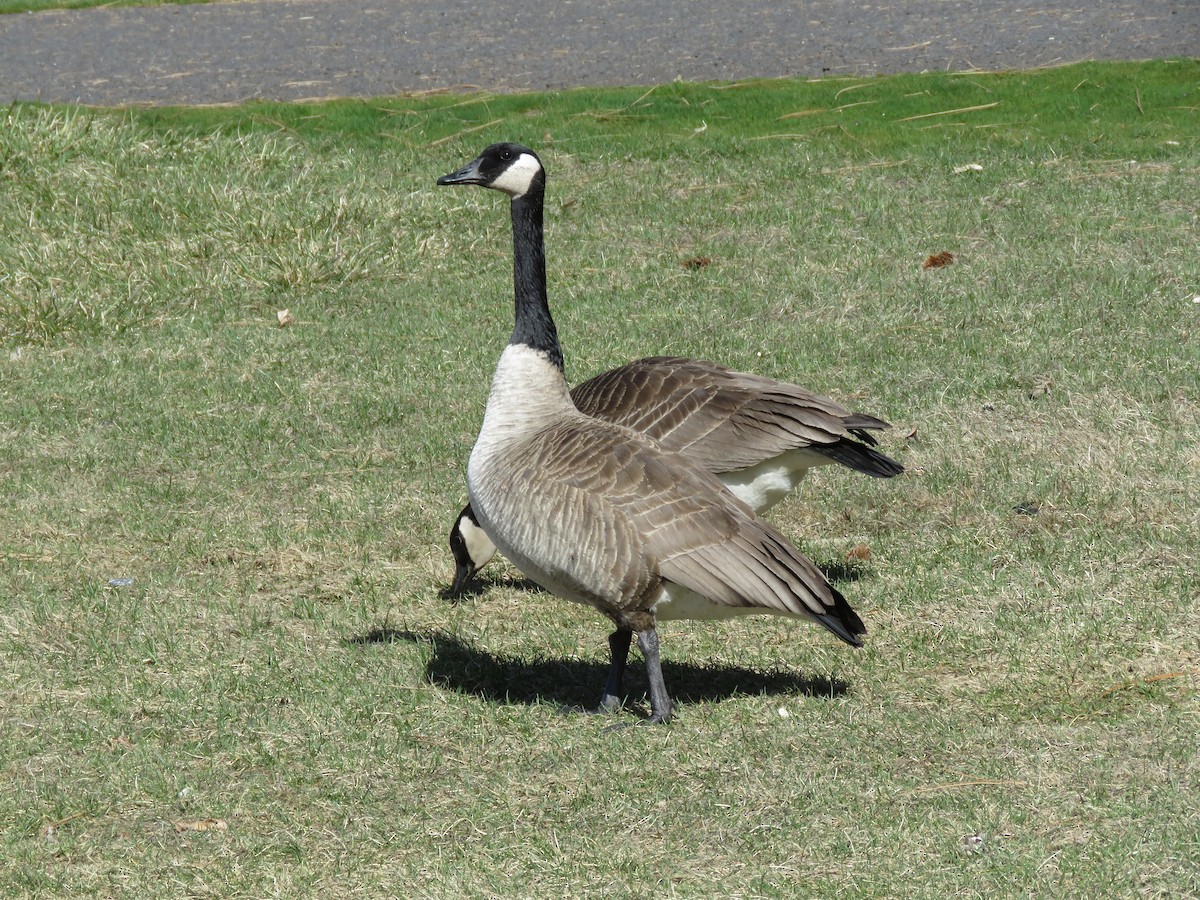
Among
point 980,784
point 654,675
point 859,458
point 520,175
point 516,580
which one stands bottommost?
point 516,580

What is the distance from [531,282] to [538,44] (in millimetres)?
11227

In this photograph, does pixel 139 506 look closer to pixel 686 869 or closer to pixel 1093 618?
pixel 686 869

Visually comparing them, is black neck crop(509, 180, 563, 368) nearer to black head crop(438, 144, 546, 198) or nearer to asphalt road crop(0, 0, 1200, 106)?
black head crop(438, 144, 546, 198)

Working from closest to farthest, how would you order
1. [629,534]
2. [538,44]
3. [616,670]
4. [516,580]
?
[629,534] → [616,670] → [516,580] → [538,44]

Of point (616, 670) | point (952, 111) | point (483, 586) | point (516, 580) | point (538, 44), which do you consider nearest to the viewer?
point (616, 670)

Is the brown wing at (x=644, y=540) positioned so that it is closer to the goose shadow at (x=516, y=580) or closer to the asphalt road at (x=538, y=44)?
the goose shadow at (x=516, y=580)

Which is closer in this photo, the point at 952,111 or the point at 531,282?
the point at 531,282

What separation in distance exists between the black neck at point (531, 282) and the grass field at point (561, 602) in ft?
4.18

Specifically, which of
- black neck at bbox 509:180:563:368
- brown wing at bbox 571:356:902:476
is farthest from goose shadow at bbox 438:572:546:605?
black neck at bbox 509:180:563:368

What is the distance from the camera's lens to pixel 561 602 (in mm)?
6285

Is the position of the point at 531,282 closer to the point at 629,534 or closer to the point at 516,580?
the point at 629,534

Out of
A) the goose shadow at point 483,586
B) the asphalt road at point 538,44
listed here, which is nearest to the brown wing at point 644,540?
the goose shadow at point 483,586

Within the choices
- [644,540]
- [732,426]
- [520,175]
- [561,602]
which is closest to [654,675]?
[644,540]

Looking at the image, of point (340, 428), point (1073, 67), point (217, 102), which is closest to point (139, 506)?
point (340, 428)
